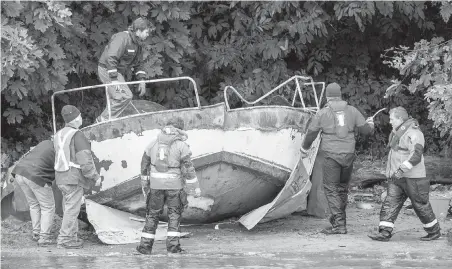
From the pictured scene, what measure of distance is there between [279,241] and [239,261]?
131cm

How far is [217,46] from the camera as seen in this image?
1375 cm

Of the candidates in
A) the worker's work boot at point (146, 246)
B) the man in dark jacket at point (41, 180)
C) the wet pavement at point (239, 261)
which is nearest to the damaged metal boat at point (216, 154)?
the man in dark jacket at point (41, 180)

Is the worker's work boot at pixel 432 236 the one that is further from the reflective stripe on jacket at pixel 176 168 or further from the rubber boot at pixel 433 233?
the reflective stripe on jacket at pixel 176 168

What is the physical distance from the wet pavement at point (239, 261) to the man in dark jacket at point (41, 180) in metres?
0.60

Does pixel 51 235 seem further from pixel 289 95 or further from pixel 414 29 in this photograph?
pixel 414 29

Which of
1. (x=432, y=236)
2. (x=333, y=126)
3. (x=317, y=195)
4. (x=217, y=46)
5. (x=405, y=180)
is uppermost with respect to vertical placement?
(x=217, y=46)

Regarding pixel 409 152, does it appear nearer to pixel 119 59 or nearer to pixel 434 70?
pixel 434 70

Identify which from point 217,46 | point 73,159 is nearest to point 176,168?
point 73,159

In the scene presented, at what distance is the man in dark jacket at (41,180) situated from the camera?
9930mm

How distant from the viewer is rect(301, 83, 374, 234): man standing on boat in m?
10.4

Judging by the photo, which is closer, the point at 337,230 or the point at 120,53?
the point at 337,230

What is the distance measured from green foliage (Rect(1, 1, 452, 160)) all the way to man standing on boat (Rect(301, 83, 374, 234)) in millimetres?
1496

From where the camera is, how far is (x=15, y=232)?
10742 mm

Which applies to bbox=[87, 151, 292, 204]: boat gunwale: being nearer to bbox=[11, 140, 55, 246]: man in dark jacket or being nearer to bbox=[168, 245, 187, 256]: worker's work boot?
bbox=[11, 140, 55, 246]: man in dark jacket
